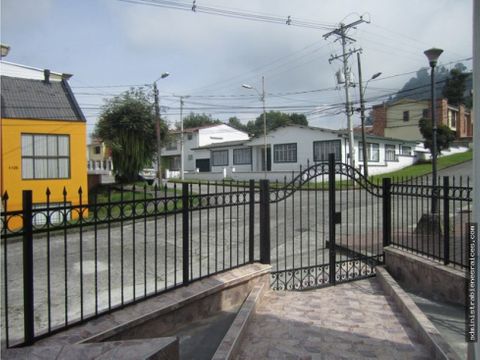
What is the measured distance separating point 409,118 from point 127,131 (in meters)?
35.9

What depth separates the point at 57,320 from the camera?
5734 millimetres

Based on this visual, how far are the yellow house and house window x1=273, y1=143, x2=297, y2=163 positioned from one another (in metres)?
19.4

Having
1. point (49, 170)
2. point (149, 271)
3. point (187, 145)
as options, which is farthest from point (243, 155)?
point (149, 271)

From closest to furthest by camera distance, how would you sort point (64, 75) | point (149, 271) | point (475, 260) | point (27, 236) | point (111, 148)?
point (475, 260) → point (27, 236) → point (149, 271) → point (64, 75) → point (111, 148)

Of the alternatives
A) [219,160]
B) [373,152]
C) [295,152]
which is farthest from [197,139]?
[373,152]

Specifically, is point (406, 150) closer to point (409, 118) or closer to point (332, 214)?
point (409, 118)

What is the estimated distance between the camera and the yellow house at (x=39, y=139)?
52.7ft

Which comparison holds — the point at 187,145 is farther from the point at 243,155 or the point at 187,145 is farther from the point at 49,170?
the point at 49,170

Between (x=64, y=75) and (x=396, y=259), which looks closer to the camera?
(x=396, y=259)

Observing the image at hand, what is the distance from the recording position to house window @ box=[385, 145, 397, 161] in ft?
111

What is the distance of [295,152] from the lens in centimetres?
3341

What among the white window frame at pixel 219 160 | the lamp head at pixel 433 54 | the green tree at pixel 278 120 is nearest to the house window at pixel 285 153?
the white window frame at pixel 219 160

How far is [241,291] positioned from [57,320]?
9.19 ft

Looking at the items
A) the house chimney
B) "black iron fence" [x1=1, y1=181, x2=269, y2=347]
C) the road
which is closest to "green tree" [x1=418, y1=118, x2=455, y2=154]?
the road
